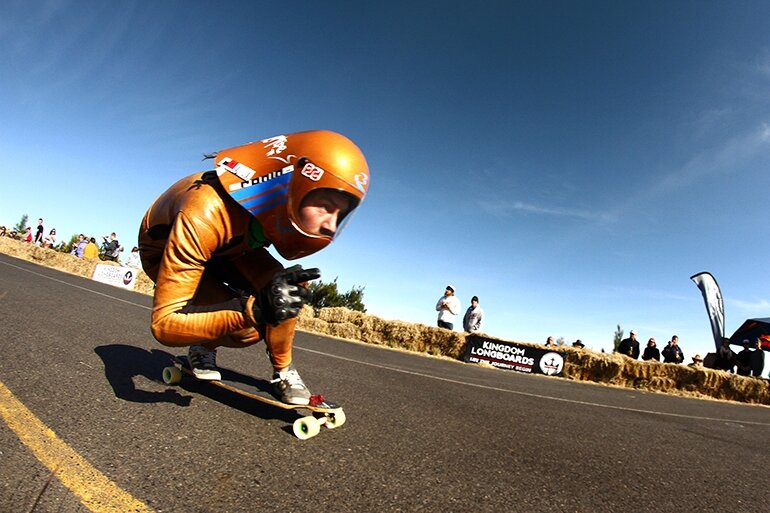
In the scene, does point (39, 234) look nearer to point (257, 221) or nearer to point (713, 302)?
point (257, 221)

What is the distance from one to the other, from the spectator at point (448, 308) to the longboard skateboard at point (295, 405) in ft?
31.1

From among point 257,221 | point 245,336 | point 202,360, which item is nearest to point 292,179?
point 257,221

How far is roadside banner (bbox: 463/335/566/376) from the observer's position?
1130 centimetres

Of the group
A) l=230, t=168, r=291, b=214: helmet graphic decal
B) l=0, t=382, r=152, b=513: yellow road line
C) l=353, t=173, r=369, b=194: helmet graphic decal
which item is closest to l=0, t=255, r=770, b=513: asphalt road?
l=0, t=382, r=152, b=513: yellow road line

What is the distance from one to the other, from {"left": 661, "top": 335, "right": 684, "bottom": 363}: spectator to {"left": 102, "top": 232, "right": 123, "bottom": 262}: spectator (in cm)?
2633

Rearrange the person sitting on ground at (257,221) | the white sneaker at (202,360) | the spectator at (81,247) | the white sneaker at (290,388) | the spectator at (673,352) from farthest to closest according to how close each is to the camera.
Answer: the spectator at (81,247), the spectator at (673,352), the white sneaker at (202,360), the white sneaker at (290,388), the person sitting on ground at (257,221)

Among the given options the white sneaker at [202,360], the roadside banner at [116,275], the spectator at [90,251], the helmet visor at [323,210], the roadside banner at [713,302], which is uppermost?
the roadside banner at [713,302]

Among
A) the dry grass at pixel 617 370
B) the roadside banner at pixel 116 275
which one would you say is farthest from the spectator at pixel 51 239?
the dry grass at pixel 617 370

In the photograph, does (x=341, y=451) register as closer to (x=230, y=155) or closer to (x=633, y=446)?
(x=230, y=155)

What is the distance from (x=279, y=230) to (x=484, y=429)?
2130mm

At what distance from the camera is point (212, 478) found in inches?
57.7

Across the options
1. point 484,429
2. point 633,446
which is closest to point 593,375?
point 633,446

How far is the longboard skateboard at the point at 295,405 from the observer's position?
6.93 ft

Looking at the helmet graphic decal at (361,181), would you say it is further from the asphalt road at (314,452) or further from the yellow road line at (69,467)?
the yellow road line at (69,467)
